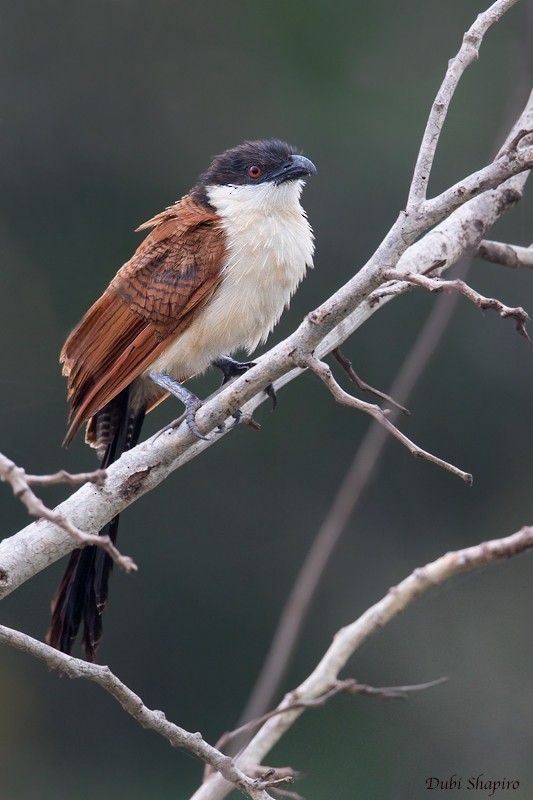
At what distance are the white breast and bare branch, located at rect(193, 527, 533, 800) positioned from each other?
1344mm

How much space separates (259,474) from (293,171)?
419cm

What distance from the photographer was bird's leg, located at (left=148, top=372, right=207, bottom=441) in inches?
85.3

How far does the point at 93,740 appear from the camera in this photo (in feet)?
22.5

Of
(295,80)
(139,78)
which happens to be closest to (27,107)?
(139,78)

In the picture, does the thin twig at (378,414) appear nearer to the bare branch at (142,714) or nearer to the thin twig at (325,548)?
the thin twig at (325,548)

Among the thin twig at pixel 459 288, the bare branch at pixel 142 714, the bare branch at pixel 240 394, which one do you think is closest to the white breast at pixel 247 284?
the bare branch at pixel 240 394

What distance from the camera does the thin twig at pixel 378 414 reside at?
1.78m

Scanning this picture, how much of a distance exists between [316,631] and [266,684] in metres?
5.64

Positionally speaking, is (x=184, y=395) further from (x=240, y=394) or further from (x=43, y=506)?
(x=43, y=506)

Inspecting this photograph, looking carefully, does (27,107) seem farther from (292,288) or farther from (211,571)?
(292,288)

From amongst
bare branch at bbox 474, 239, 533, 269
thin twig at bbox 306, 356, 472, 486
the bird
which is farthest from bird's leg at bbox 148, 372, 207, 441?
bare branch at bbox 474, 239, 533, 269

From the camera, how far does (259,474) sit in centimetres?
719

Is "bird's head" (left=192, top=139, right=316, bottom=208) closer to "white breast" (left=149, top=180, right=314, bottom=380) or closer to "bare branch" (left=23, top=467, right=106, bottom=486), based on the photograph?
"white breast" (left=149, top=180, right=314, bottom=380)

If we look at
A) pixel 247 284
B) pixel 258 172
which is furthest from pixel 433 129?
pixel 258 172
